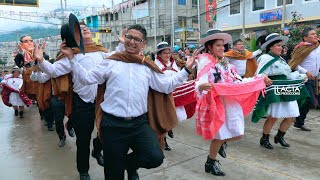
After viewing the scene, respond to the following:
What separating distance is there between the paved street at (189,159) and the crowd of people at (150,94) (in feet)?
0.67

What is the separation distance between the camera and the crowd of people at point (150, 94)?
2.93 metres

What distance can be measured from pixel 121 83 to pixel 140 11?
38518 millimetres

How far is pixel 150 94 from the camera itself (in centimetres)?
317

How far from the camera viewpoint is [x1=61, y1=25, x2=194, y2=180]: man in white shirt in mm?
2893

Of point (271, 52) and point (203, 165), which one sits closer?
point (203, 165)

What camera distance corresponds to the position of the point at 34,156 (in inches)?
203

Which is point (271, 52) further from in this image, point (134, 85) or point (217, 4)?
point (217, 4)

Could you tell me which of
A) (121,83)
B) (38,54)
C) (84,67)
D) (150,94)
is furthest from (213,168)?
(38,54)

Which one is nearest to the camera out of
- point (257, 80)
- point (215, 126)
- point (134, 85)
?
point (134, 85)

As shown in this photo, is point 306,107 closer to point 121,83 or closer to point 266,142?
point 266,142

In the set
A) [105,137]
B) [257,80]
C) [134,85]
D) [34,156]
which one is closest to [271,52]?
[257,80]

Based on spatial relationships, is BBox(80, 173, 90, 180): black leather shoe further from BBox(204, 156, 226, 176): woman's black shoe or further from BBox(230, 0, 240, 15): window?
BBox(230, 0, 240, 15): window

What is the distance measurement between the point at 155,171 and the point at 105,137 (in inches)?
57.5

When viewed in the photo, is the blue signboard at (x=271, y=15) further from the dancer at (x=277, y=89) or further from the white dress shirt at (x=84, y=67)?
the white dress shirt at (x=84, y=67)
